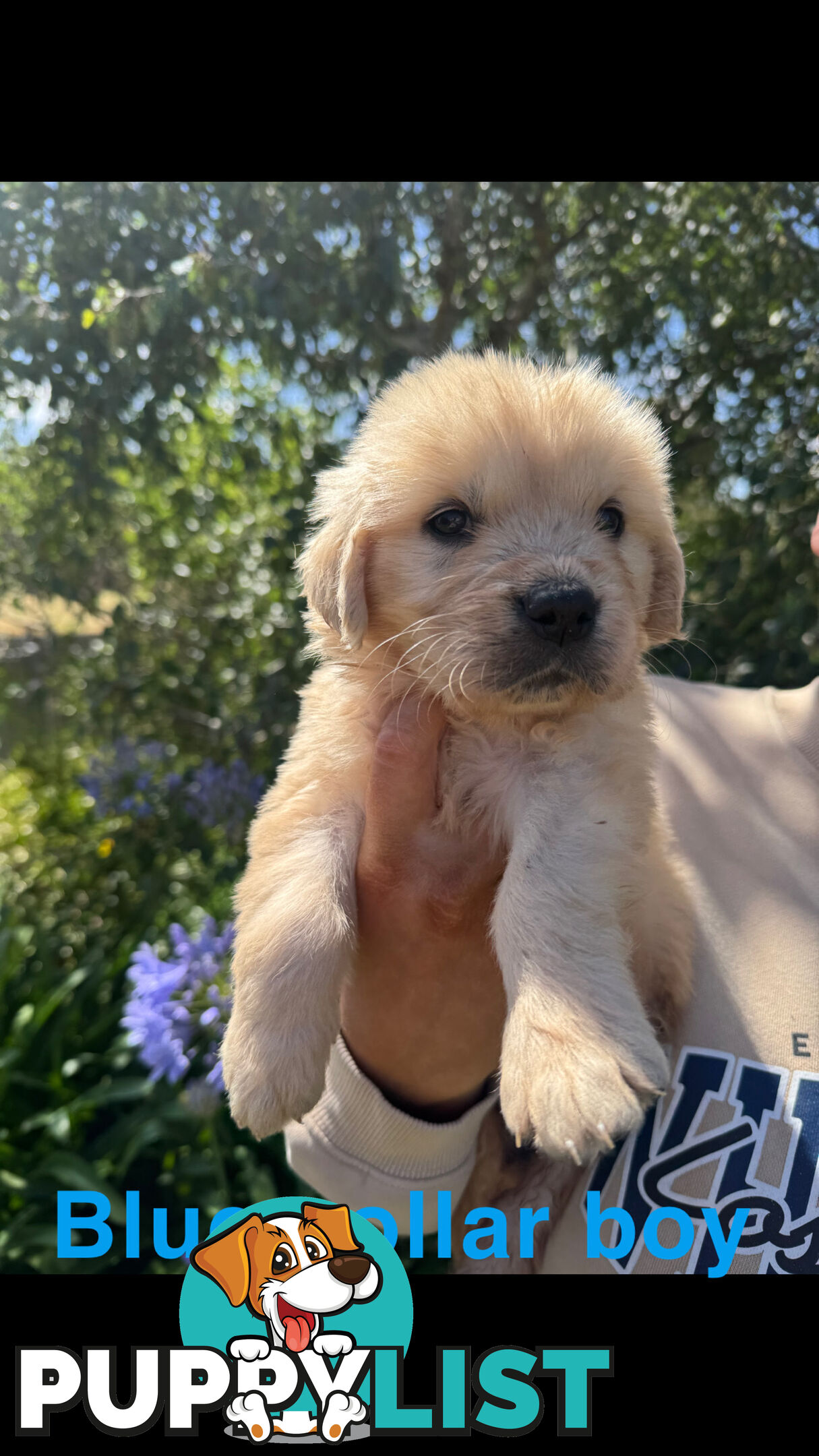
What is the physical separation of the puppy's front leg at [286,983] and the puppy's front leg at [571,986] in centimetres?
32

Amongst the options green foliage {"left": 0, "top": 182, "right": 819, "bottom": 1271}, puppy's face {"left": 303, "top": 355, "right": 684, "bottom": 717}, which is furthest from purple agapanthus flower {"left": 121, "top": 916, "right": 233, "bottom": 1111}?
puppy's face {"left": 303, "top": 355, "right": 684, "bottom": 717}

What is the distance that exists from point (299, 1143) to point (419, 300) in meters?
3.08

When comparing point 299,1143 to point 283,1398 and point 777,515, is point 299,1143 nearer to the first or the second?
point 283,1398

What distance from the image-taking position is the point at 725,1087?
5.94 ft

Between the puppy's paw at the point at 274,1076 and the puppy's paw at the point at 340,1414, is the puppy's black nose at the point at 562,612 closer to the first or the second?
the puppy's paw at the point at 274,1076

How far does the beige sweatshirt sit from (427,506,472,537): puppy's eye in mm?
967

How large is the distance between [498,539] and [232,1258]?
58.0 inches

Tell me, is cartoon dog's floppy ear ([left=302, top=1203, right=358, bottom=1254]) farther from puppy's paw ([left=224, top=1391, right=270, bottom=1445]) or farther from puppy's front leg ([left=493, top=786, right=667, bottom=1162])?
puppy's front leg ([left=493, top=786, right=667, bottom=1162])

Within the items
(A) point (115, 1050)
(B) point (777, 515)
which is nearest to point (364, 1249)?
(A) point (115, 1050)

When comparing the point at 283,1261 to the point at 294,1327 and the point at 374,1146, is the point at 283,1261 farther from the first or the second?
the point at 374,1146

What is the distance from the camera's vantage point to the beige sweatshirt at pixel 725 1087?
5.69 feet

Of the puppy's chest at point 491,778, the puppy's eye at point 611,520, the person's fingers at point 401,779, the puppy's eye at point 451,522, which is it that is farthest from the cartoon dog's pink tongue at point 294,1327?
the puppy's eye at point 611,520

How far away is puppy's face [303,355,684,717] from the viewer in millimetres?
1606

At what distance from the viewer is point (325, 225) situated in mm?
3311
